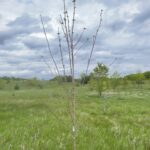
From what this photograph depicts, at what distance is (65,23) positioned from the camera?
4941mm

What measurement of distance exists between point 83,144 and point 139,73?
10269 centimetres

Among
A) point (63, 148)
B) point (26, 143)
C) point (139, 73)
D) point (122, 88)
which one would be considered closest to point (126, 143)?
point (63, 148)

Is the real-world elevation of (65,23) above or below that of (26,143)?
above

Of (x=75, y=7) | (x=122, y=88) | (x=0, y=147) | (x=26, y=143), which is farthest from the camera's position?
(x=122, y=88)

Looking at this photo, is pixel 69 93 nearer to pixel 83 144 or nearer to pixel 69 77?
pixel 69 77

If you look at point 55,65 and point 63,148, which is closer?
point 55,65

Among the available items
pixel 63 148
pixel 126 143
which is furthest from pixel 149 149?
pixel 63 148

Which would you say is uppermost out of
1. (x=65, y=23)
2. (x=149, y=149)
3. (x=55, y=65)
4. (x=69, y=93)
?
(x=65, y=23)

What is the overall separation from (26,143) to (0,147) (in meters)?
0.71

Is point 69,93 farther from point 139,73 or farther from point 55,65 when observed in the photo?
point 139,73

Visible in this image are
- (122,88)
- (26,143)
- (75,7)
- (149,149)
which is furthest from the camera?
(122,88)

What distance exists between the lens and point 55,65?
16.1 ft

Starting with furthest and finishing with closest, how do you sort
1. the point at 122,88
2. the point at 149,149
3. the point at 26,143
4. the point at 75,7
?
the point at 122,88, the point at 149,149, the point at 26,143, the point at 75,7

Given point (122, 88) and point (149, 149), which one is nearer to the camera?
point (149, 149)
